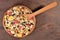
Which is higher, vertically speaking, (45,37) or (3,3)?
(3,3)

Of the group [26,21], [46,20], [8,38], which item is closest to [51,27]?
[46,20]

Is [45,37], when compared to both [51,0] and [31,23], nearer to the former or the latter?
[31,23]

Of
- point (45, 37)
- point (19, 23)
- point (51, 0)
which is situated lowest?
point (45, 37)
